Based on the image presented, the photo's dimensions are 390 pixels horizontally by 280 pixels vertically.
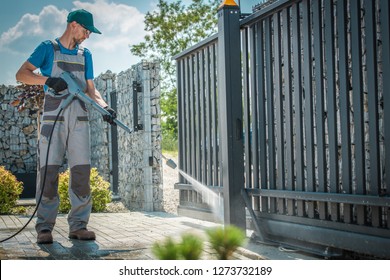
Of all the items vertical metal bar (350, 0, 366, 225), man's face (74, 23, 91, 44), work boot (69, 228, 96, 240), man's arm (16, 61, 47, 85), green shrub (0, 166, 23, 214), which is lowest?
work boot (69, 228, 96, 240)

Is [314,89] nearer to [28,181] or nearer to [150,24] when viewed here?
[150,24]

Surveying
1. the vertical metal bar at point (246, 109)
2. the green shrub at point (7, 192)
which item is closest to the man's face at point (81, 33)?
the vertical metal bar at point (246, 109)

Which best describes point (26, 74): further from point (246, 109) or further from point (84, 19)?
point (246, 109)

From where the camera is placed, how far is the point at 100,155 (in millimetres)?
8141

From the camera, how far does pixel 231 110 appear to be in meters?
3.65

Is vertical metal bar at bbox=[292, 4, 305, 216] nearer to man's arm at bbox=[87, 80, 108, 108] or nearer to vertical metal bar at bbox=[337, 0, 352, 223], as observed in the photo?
vertical metal bar at bbox=[337, 0, 352, 223]

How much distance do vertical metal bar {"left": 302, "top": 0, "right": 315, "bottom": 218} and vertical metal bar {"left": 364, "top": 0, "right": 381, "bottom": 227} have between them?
51cm

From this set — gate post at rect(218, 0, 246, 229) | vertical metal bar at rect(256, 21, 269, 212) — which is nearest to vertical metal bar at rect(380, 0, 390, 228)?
vertical metal bar at rect(256, 21, 269, 212)

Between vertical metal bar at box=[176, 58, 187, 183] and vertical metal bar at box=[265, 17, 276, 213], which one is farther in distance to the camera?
vertical metal bar at box=[176, 58, 187, 183]

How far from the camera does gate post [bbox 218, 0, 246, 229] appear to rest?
12.0 ft

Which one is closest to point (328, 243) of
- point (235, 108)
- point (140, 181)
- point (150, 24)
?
point (235, 108)

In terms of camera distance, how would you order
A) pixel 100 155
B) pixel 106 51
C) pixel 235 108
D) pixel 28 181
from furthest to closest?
pixel 100 155 → pixel 28 181 → pixel 235 108 → pixel 106 51

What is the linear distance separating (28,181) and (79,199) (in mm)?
4145
